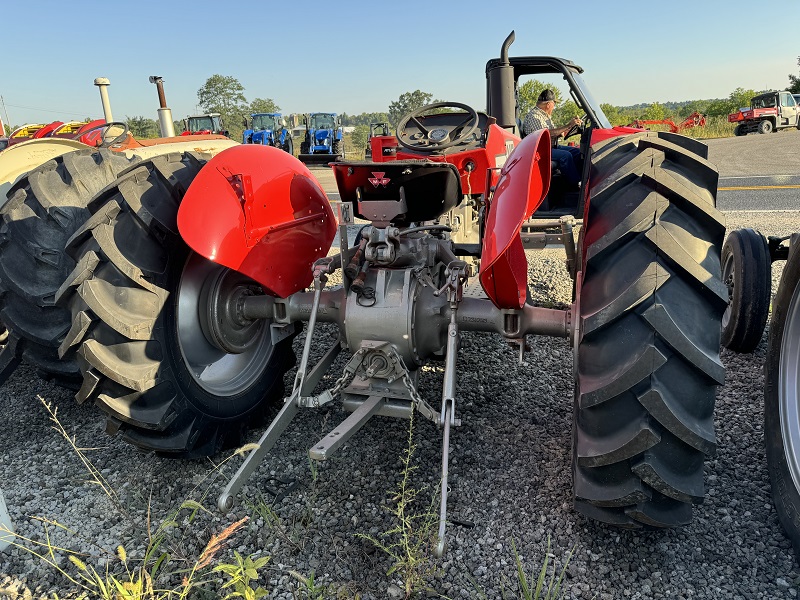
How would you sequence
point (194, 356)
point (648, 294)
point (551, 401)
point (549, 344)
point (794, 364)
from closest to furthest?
point (648, 294), point (794, 364), point (194, 356), point (551, 401), point (549, 344)

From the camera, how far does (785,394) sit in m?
2.27

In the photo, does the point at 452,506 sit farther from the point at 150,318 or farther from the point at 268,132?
the point at 268,132

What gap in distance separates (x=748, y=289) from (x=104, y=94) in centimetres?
634

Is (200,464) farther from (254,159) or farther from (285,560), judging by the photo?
(254,159)

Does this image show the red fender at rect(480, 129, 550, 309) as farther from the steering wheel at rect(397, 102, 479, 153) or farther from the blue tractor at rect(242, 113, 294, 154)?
the blue tractor at rect(242, 113, 294, 154)

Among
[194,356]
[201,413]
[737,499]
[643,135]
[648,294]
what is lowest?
[737,499]

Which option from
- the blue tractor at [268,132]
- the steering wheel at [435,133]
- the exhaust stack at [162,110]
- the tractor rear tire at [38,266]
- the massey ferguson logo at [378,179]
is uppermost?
the blue tractor at [268,132]

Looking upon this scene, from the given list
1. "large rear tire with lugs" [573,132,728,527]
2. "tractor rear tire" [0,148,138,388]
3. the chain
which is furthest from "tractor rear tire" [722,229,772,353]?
"tractor rear tire" [0,148,138,388]

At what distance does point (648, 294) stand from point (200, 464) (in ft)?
7.15

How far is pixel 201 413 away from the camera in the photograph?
2545 millimetres

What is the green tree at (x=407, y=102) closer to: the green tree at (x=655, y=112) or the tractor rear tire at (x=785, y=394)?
the green tree at (x=655, y=112)

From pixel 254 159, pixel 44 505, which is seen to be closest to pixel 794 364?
pixel 254 159

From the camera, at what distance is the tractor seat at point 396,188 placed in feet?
8.93

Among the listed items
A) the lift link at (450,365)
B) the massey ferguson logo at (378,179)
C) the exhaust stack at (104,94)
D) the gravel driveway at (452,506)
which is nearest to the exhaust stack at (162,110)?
the exhaust stack at (104,94)
